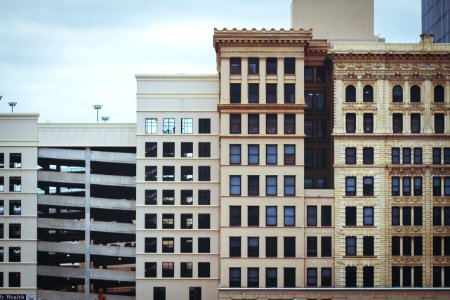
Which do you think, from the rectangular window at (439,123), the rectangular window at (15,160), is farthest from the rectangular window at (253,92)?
the rectangular window at (15,160)

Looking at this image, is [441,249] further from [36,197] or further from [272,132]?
[36,197]

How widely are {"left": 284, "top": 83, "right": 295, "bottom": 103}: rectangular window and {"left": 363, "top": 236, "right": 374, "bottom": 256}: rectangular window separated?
18.5m

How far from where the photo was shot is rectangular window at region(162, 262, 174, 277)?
11569 cm

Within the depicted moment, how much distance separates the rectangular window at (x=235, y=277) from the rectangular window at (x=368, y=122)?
2252 cm

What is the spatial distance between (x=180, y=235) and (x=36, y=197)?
19.5 m

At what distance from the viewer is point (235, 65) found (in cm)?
11088

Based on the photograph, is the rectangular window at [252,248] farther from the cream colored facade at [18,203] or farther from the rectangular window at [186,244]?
the cream colored facade at [18,203]

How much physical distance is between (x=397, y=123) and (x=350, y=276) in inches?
749

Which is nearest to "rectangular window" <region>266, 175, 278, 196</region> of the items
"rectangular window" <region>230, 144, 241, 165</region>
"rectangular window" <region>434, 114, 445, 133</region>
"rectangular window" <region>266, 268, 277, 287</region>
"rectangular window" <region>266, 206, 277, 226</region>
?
"rectangular window" <region>266, 206, 277, 226</region>

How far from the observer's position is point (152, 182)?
11581 centimetres

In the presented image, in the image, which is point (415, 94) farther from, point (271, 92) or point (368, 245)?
point (368, 245)

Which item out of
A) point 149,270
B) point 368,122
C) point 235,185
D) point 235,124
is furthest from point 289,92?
point 149,270

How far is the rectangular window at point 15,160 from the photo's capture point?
11937 cm

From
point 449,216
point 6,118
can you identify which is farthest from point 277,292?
point 6,118
